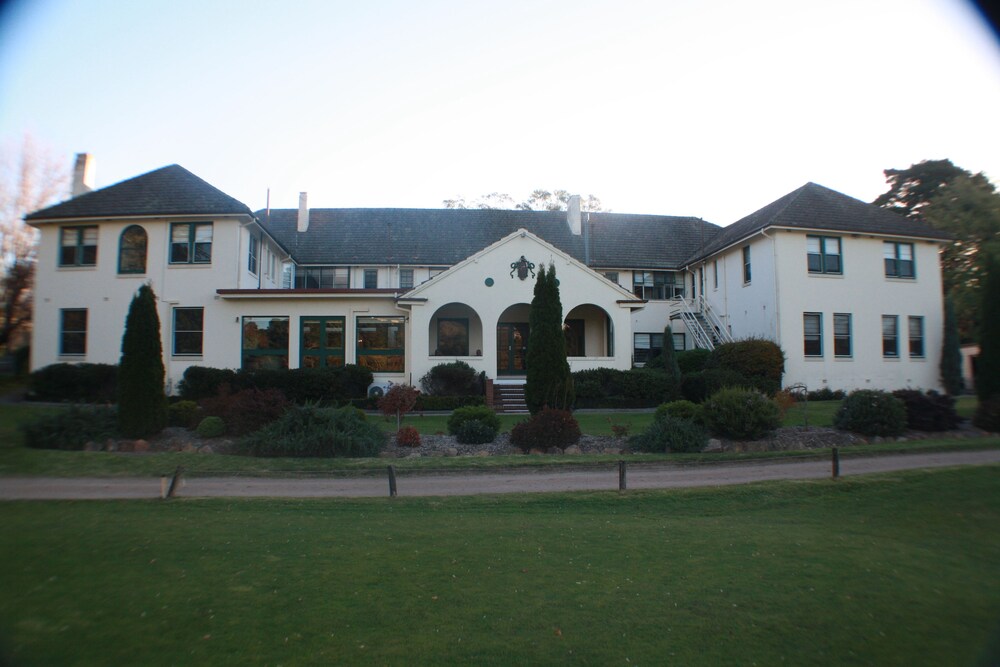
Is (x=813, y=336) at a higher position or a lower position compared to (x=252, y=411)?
higher

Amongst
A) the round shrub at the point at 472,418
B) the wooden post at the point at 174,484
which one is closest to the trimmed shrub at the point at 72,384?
the round shrub at the point at 472,418

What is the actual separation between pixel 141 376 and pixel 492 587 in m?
14.3

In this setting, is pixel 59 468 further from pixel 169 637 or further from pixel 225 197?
pixel 225 197

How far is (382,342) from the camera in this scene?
93.1 ft

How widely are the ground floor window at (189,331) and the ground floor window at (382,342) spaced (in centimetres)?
672

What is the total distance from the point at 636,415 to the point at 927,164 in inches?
1542

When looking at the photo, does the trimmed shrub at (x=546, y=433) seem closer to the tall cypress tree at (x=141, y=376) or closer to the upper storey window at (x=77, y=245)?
the tall cypress tree at (x=141, y=376)

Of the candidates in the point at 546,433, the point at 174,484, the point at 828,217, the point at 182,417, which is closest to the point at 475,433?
the point at 546,433

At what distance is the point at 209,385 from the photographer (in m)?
25.0

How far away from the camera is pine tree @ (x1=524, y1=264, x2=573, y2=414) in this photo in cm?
1955

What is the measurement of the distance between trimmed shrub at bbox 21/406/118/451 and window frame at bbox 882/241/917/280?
32.1 metres

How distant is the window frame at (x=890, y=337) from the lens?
30016 mm

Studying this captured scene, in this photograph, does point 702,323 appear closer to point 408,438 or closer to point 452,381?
point 452,381

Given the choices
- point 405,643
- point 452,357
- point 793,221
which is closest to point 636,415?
point 452,357
